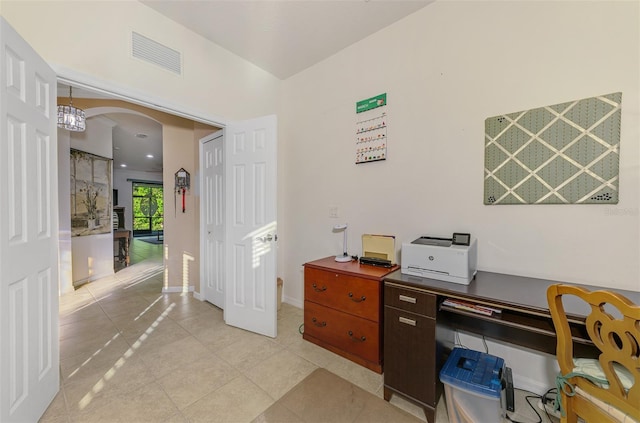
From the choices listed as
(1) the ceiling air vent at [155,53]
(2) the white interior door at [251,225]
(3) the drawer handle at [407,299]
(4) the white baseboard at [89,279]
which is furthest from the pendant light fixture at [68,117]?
(3) the drawer handle at [407,299]

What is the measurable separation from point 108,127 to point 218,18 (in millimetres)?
3878

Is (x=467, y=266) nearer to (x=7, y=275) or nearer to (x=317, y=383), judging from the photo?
(x=317, y=383)

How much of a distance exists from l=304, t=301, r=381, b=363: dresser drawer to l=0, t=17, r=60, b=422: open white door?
1807 millimetres

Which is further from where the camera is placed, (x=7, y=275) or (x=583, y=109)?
(x=583, y=109)

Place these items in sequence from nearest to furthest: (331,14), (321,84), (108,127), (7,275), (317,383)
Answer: (7,275) → (317,383) → (331,14) → (321,84) → (108,127)

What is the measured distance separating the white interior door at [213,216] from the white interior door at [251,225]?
48cm

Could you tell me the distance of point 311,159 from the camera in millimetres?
3066

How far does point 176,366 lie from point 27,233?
1370mm

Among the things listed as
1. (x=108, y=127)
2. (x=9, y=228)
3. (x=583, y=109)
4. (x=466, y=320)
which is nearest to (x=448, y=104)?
(x=583, y=109)

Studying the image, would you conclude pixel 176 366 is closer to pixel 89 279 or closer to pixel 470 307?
pixel 470 307

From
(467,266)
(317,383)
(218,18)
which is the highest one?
(218,18)

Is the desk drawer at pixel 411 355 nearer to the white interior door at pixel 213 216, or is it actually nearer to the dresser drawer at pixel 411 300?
the dresser drawer at pixel 411 300

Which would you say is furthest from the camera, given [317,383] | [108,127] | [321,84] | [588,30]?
[108,127]

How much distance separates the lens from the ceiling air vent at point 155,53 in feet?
6.84
